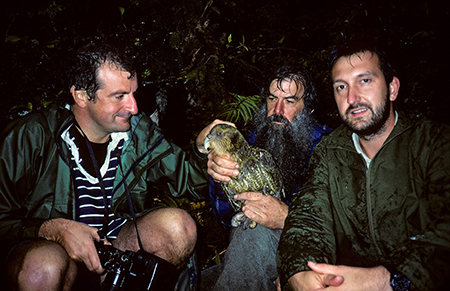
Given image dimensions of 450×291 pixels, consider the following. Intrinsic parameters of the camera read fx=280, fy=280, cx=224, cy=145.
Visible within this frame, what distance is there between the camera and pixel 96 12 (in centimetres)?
455

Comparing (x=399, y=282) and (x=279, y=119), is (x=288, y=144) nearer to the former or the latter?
(x=279, y=119)

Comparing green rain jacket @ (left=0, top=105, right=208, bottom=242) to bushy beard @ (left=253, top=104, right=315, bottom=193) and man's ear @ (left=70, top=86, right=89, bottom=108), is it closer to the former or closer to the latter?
man's ear @ (left=70, top=86, right=89, bottom=108)

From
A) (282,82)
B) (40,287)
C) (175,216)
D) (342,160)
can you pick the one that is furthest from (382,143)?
(40,287)

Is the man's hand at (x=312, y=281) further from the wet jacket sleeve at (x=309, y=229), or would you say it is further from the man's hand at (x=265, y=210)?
the man's hand at (x=265, y=210)

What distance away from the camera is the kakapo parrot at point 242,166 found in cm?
301

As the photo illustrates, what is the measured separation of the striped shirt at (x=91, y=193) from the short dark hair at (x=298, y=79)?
2368mm

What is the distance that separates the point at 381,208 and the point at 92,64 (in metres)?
3.18

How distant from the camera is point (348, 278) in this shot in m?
1.99

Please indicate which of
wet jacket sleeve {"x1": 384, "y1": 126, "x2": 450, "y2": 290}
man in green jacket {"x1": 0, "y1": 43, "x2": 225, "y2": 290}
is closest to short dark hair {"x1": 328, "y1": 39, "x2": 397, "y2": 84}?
wet jacket sleeve {"x1": 384, "y1": 126, "x2": 450, "y2": 290}

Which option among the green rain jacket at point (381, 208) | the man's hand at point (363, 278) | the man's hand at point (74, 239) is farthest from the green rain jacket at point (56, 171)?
the man's hand at point (363, 278)

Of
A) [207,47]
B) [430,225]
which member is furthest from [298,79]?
[430,225]

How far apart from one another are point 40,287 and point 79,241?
41cm

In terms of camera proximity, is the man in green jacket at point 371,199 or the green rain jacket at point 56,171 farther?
the green rain jacket at point 56,171

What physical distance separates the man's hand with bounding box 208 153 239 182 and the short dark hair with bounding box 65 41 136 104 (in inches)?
51.5
